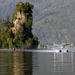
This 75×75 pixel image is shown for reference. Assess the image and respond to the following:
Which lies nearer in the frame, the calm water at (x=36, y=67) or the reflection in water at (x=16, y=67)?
the reflection in water at (x=16, y=67)

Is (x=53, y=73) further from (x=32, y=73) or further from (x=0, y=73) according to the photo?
(x=0, y=73)

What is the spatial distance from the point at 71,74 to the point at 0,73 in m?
10.8

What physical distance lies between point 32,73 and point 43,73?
1.66 metres

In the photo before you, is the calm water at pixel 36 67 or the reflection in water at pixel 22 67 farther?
the calm water at pixel 36 67

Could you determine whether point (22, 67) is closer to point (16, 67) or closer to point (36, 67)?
point (16, 67)

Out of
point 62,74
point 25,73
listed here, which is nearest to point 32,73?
point 25,73

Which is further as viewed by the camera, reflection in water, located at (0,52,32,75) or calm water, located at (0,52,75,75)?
calm water, located at (0,52,75,75)

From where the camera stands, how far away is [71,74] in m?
56.4

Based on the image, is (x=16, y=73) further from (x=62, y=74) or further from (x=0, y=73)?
(x=62, y=74)

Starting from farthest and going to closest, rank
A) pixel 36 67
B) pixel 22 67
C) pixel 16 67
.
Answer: pixel 36 67, pixel 16 67, pixel 22 67

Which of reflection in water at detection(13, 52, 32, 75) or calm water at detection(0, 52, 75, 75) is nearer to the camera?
reflection in water at detection(13, 52, 32, 75)

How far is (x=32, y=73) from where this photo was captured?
5831 centimetres

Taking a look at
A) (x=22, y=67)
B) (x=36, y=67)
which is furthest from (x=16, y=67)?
(x=36, y=67)

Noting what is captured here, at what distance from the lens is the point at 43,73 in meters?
58.3
